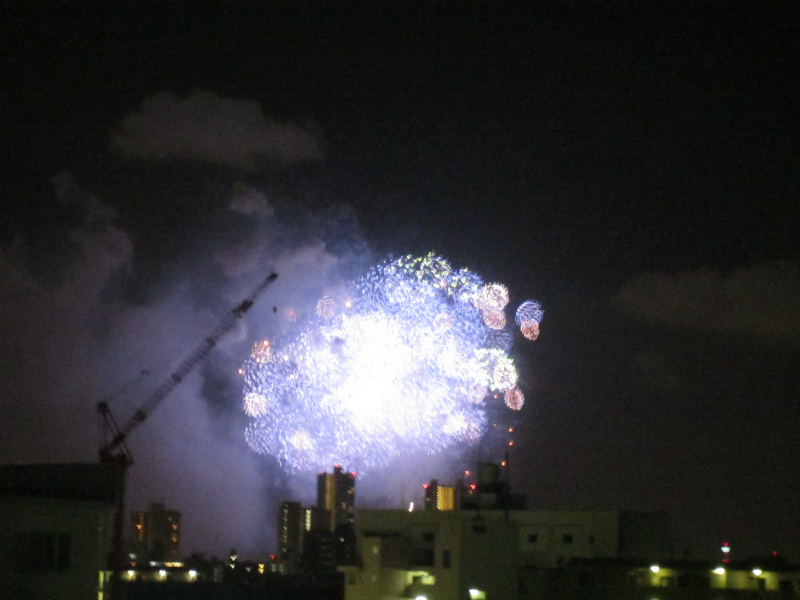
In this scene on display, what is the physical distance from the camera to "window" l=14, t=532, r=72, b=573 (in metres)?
9.30

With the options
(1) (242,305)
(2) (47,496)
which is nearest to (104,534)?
(2) (47,496)

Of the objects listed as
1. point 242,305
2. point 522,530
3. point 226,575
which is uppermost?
point 242,305

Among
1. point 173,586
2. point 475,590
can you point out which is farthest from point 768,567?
point 173,586

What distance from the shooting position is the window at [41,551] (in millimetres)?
9305

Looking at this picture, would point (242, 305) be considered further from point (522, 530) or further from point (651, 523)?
point (651, 523)

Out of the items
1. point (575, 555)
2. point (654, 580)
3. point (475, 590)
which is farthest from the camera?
point (575, 555)

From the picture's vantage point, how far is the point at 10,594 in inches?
362

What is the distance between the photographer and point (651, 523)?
3375 cm

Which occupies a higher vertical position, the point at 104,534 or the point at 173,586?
the point at 104,534

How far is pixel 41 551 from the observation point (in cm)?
948

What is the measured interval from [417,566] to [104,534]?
1861 centimetres

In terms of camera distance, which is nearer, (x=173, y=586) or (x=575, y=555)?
(x=575, y=555)

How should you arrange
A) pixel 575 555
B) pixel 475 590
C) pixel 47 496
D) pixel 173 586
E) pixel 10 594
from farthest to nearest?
pixel 173 586 < pixel 575 555 < pixel 475 590 < pixel 47 496 < pixel 10 594

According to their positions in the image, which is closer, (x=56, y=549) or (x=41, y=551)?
(x=41, y=551)
